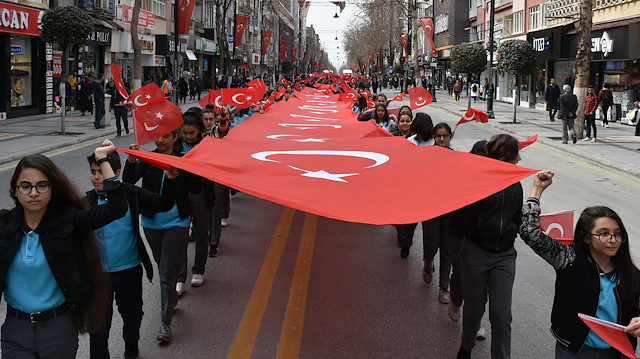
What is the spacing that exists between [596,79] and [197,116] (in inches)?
1139

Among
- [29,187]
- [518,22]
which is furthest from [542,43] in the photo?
[29,187]

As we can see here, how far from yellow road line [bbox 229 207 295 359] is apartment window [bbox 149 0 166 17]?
130 feet

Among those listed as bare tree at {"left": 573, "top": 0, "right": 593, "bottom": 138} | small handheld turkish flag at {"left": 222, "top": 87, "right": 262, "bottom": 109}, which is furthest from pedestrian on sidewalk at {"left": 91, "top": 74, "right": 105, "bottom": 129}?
bare tree at {"left": 573, "top": 0, "right": 593, "bottom": 138}

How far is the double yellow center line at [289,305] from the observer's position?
5.22m

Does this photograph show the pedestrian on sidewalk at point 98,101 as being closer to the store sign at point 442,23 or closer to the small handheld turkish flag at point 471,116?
the small handheld turkish flag at point 471,116

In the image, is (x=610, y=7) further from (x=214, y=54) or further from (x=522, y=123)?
(x=214, y=54)

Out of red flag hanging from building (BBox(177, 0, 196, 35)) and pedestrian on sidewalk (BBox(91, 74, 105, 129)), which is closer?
pedestrian on sidewalk (BBox(91, 74, 105, 129))

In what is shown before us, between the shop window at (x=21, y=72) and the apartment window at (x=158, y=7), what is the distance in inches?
675

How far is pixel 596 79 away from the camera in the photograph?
31734 mm

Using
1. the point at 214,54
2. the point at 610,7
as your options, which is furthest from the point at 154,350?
the point at 214,54

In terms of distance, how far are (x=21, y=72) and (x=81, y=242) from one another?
91.8 feet

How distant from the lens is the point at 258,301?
250 inches

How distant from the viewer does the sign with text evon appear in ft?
127

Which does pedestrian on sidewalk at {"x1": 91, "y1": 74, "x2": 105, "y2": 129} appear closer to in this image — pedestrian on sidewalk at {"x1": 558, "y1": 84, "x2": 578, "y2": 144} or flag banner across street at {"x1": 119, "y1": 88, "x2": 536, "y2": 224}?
pedestrian on sidewalk at {"x1": 558, "y1": 84, "x2": 578, "y2": 144}
